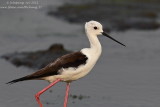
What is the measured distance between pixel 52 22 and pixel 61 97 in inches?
293

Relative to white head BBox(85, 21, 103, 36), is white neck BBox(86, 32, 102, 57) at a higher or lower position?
lower

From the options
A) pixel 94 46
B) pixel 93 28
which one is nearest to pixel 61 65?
pixel 94 46

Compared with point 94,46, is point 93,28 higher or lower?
higher

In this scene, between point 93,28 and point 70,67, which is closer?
Answer: point 70,67

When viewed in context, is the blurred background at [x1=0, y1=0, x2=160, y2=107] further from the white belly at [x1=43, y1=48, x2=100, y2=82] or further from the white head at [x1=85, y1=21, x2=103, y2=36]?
the white head at [x1=85, y1=21, x2=103, y2=36]

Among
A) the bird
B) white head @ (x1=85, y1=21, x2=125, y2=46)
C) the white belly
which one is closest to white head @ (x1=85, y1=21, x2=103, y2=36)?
white head @ (x1=85, y1=21, x2=125, y2=46)

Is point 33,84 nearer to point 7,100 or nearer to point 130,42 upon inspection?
point 7,100

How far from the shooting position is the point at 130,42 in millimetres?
13586

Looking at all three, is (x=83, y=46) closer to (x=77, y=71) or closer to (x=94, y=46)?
(x=94, y=46)

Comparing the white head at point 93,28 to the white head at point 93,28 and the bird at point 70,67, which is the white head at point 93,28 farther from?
the bird at point 70,67

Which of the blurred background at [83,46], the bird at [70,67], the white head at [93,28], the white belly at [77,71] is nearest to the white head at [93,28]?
the white head at [93,28]

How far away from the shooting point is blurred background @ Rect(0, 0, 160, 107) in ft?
29.5

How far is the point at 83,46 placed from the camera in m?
13.1

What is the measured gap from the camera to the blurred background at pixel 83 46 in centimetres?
900
